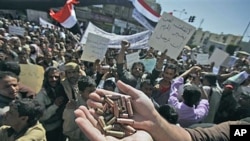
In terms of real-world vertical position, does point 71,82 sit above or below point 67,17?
below

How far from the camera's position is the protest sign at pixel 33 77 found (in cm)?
A: 404

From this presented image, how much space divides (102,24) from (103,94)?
116 ft

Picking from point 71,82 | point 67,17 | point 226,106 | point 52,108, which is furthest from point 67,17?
point 226,106

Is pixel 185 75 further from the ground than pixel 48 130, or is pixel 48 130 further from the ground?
pixel 185 75

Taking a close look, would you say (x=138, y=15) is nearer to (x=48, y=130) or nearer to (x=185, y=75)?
(x=185, y=75)

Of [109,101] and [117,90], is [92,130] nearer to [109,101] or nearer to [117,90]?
[109,101]

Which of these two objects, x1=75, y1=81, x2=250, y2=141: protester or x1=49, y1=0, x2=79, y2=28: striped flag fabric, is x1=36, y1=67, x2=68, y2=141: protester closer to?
x1=75, y1=81, x2=250, y2=141: protester

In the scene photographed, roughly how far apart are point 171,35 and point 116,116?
11.8 ft

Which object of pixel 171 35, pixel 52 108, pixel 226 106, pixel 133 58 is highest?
pixel 171 35

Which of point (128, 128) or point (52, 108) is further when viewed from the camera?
point (52, 108)

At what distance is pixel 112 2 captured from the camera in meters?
22.7

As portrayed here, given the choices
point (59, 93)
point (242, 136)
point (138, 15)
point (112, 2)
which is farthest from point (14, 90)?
point (112, 2)

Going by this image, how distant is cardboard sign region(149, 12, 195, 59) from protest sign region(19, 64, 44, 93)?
6.02 ft

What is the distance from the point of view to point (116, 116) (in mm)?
1605
